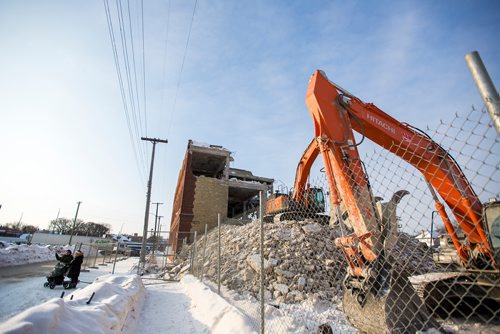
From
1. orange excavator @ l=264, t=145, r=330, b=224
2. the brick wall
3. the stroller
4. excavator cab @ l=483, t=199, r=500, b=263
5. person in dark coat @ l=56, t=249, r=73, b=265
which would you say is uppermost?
the brick wall

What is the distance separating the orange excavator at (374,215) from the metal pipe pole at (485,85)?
5.35 ft

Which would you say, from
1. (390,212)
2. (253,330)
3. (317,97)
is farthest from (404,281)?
(317,97)

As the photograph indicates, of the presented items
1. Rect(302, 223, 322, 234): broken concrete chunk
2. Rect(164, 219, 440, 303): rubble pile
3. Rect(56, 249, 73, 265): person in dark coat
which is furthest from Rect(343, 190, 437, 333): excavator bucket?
Rect(56, 249, 73, 265): person in dark coat

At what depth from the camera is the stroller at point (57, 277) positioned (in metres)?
8.33

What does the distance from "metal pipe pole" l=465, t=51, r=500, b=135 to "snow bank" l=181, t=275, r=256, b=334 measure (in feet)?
12.3

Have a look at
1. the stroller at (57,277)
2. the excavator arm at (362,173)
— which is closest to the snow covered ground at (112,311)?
the stroller at (57,277)

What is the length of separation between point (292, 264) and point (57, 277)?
775 cm

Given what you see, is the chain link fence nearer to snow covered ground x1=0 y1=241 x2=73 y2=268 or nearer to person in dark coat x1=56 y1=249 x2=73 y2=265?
person in dark coat x1=56 y1=249 x2=73 y2=265

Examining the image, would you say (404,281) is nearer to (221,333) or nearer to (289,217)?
(221,333)

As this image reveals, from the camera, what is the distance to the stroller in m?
8.33

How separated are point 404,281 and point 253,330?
240 centimetres

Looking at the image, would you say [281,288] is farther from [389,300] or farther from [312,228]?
[389,300]

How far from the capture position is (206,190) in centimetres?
2342

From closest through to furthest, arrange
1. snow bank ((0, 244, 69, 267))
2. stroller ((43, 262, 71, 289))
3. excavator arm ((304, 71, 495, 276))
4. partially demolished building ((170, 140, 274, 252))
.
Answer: excavator arm ((304, 71, 495, 276)) → stroller ((43, 262, 71, 289)) → snow bank ((0, 244, 69, 267)) → partially demolished building ((170, 140, 274, 252))
